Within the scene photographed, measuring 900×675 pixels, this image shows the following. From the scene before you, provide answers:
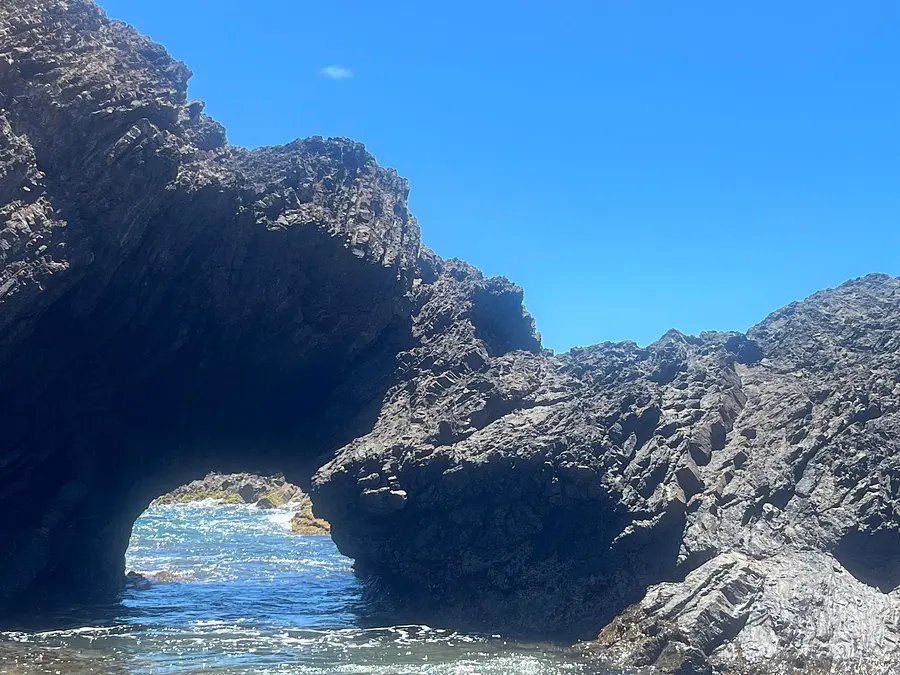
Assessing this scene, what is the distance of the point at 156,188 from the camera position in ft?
104

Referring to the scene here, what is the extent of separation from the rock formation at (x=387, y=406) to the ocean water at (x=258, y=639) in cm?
246

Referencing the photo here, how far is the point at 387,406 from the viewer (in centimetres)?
3647

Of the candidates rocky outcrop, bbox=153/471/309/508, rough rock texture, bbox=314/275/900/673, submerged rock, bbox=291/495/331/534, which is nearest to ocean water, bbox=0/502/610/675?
rough rock texture, bbox=314/275/900/673

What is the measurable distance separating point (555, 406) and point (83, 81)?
23.4 meters

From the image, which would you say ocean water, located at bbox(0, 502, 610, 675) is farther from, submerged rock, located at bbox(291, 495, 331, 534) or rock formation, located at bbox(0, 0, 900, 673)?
submerged rock, located at bbox(291, 495, 331, 534)

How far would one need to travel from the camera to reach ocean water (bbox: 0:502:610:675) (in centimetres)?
2405

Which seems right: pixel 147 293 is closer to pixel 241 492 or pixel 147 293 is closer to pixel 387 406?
pixel 387 406

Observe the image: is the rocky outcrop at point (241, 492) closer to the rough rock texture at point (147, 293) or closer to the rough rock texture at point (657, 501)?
the rough rock texture at point (147, 293)

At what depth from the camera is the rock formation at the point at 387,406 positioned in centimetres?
2800

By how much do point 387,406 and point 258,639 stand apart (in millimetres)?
12120

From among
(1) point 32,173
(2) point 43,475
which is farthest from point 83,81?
(2) point 43,475

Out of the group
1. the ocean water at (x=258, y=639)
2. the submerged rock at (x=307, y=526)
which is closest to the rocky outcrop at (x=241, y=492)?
the submerged rock at (x=307, y=526)

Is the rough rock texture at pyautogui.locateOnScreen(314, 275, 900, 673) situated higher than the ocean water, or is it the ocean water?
the rough rock texture at pyautogui.locateOnScreen(314, 275, 900, 673)

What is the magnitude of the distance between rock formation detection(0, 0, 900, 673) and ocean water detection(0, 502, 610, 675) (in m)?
2.46
